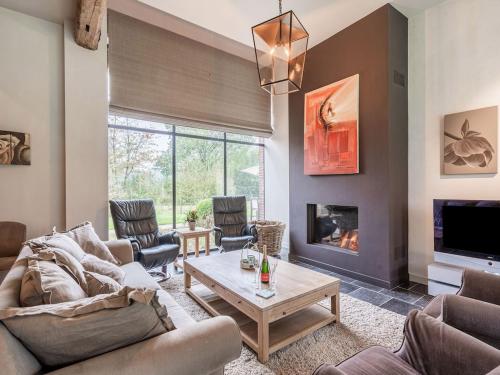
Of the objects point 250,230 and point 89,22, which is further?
point 250,230

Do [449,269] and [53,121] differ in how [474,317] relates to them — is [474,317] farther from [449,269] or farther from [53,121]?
[53,121]

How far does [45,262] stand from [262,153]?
4.58 metres

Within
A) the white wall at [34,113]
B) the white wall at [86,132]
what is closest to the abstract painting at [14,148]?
the white wall at [34,113]

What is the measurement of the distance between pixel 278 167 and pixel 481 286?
12.8 ft

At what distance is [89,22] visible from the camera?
304 centimetres

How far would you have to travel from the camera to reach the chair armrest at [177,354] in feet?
3.11

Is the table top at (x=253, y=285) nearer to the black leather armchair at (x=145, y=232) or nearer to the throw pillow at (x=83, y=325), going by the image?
the black leather armchair at (x=145, y=232)

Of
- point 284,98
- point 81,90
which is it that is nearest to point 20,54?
point 81,90

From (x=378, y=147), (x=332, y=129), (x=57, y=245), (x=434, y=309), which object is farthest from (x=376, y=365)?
(x=332, y=129)

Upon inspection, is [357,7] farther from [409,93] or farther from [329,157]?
[329,157]

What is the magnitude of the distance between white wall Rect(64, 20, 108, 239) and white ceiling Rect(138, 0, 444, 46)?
111cm

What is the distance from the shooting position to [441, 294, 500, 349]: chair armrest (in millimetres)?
1350

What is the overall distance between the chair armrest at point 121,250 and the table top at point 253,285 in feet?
2.08

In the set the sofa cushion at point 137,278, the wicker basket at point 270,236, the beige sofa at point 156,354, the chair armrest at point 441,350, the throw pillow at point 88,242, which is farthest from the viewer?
the wicker basket at point 270,236
